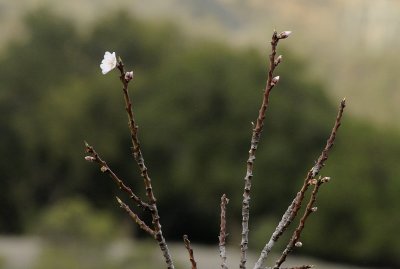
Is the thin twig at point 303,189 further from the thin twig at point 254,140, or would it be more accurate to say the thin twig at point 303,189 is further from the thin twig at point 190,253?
the thin twig at point 190,253

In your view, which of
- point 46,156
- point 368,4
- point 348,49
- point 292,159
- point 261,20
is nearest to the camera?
point 292,159

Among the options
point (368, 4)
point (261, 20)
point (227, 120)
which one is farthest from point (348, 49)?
point (227, 120)

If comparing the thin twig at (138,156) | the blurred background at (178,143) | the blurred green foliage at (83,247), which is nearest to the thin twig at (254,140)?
the thin twig at (138,156)

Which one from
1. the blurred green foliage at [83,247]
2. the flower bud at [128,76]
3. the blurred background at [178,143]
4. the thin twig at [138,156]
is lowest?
the thin twig at [138,156]

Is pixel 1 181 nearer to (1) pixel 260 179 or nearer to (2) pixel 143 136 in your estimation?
(2) pixel 143 136

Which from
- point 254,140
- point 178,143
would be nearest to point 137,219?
point 254,140

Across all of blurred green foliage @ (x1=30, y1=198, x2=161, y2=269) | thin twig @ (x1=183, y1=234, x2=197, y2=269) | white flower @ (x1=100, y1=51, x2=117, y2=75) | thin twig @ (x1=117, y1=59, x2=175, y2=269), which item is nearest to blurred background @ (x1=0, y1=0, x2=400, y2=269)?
blurred green foliage @ (x1=30, y1=198, x2=161, y2=269)

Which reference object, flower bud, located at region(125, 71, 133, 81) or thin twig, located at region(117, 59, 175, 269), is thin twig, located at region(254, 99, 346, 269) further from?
flower bud, located at region(125, 71, 133, 81)

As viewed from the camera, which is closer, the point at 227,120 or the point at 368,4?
the point at 227,120
